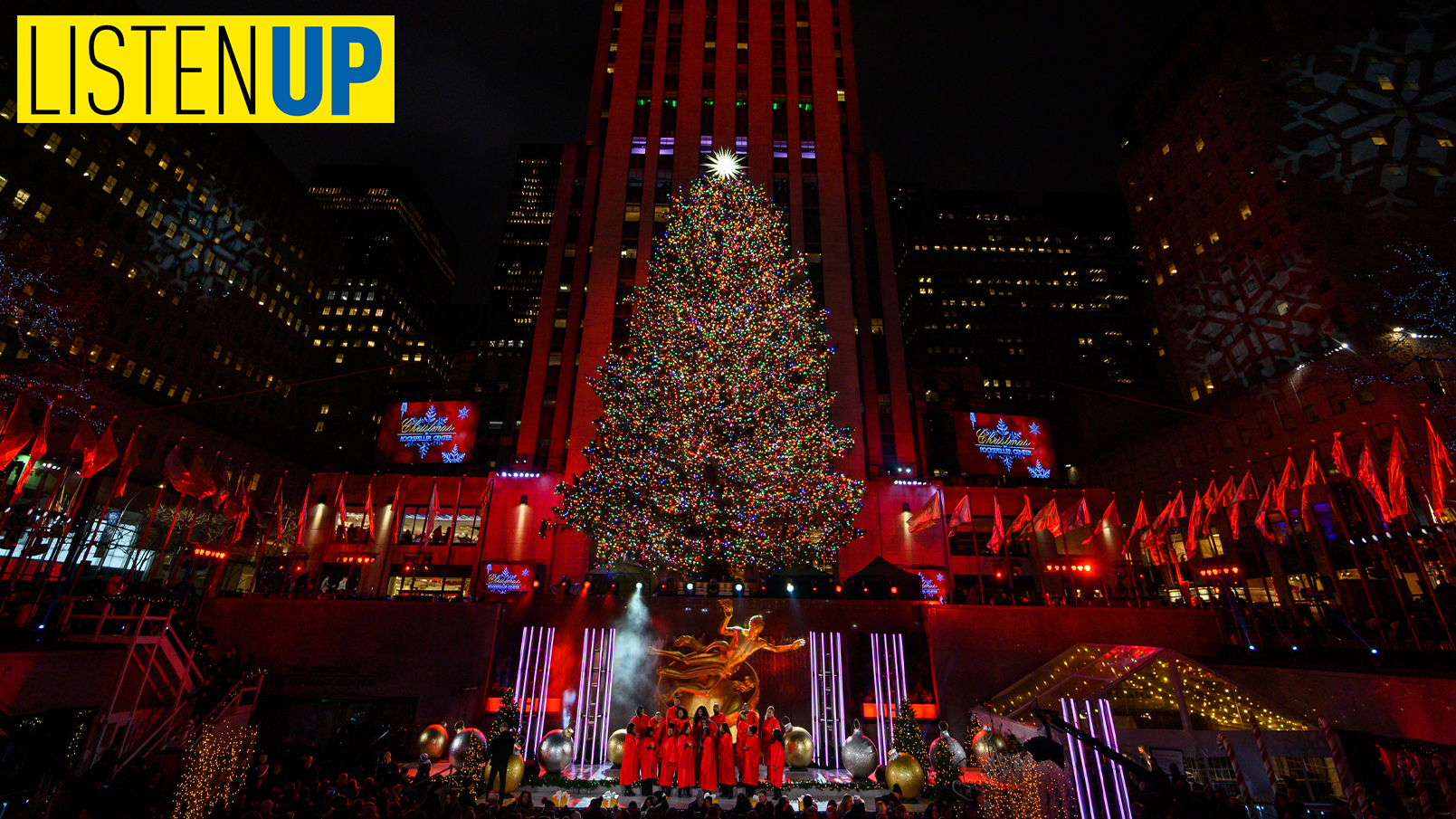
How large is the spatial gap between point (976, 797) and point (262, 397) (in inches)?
2774

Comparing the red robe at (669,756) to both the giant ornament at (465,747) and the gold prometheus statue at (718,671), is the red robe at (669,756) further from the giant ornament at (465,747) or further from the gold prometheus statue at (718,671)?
the giant ornament at (465,747)

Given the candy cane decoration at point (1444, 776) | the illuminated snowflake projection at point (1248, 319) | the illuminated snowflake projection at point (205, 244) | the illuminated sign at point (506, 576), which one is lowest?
the candy cane decoration at point (1444, 776)

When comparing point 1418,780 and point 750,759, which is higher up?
point 1418,780

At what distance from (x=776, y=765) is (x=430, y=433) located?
2744 cm

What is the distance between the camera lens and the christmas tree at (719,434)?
19.9 meters

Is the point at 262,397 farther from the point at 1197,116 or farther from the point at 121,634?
the point at 1197,116

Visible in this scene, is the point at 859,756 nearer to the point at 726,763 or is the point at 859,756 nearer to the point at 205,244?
the point at 726,763

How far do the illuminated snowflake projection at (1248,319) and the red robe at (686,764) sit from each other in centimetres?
4331

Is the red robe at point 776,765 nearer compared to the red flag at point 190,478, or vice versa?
the red robe at point 776,765

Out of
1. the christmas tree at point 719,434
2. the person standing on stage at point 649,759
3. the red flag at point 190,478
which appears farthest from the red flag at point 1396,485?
the red flag at point 190,478

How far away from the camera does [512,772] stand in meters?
13.4

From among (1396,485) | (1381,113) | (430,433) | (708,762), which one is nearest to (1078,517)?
(1396,485)

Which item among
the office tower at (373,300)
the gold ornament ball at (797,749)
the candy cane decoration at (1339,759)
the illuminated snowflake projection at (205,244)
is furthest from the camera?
Result: the office tower at (373,300)

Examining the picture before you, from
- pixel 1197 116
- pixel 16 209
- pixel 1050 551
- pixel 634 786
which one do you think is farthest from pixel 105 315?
pixel 1197 116
